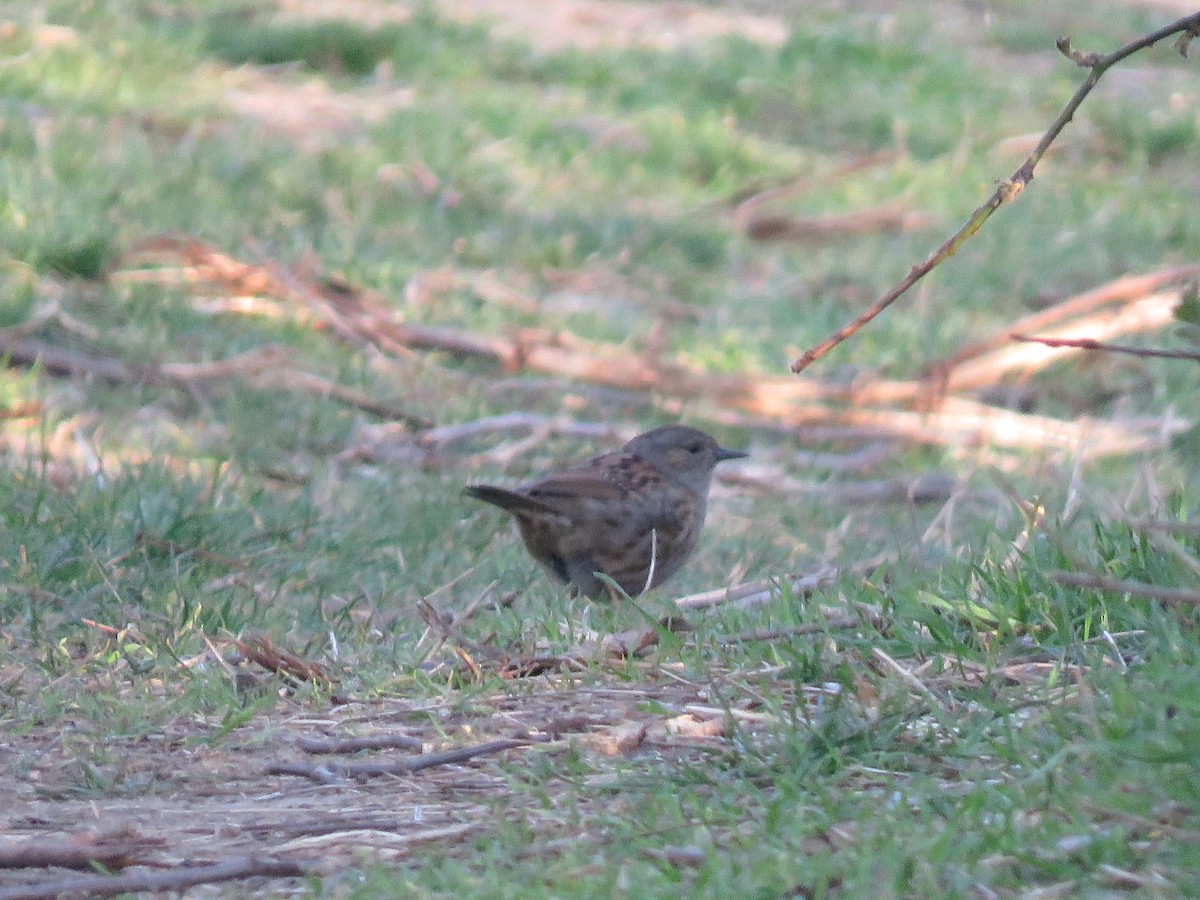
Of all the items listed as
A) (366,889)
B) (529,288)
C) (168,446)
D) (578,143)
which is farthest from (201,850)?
(578,143)

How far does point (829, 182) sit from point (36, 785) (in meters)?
10.4

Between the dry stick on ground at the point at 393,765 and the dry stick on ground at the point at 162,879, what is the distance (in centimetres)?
55

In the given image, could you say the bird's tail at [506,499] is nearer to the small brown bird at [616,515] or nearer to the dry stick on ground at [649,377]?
the small brown bird at [616,515]

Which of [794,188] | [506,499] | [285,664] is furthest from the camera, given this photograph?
[794,188]

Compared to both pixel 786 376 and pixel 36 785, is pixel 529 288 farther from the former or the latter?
pixel 36 785

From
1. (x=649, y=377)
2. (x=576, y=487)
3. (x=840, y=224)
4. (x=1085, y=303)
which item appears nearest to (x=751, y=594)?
(x=576, y=487)

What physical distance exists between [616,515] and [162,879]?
151 inches

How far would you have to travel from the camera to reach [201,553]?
606cm

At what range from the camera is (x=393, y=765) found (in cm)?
385

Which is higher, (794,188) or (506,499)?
(506,499)

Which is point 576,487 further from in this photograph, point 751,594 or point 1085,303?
point 1085,303

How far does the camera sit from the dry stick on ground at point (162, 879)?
3.20m

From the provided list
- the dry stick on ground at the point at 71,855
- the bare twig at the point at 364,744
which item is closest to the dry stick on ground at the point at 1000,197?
the bare twig at the point at 364,744

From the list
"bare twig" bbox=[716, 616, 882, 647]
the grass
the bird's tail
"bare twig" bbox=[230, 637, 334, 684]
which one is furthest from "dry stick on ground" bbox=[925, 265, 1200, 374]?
"bare twig" bbox=[230, 637, 334, 684]
